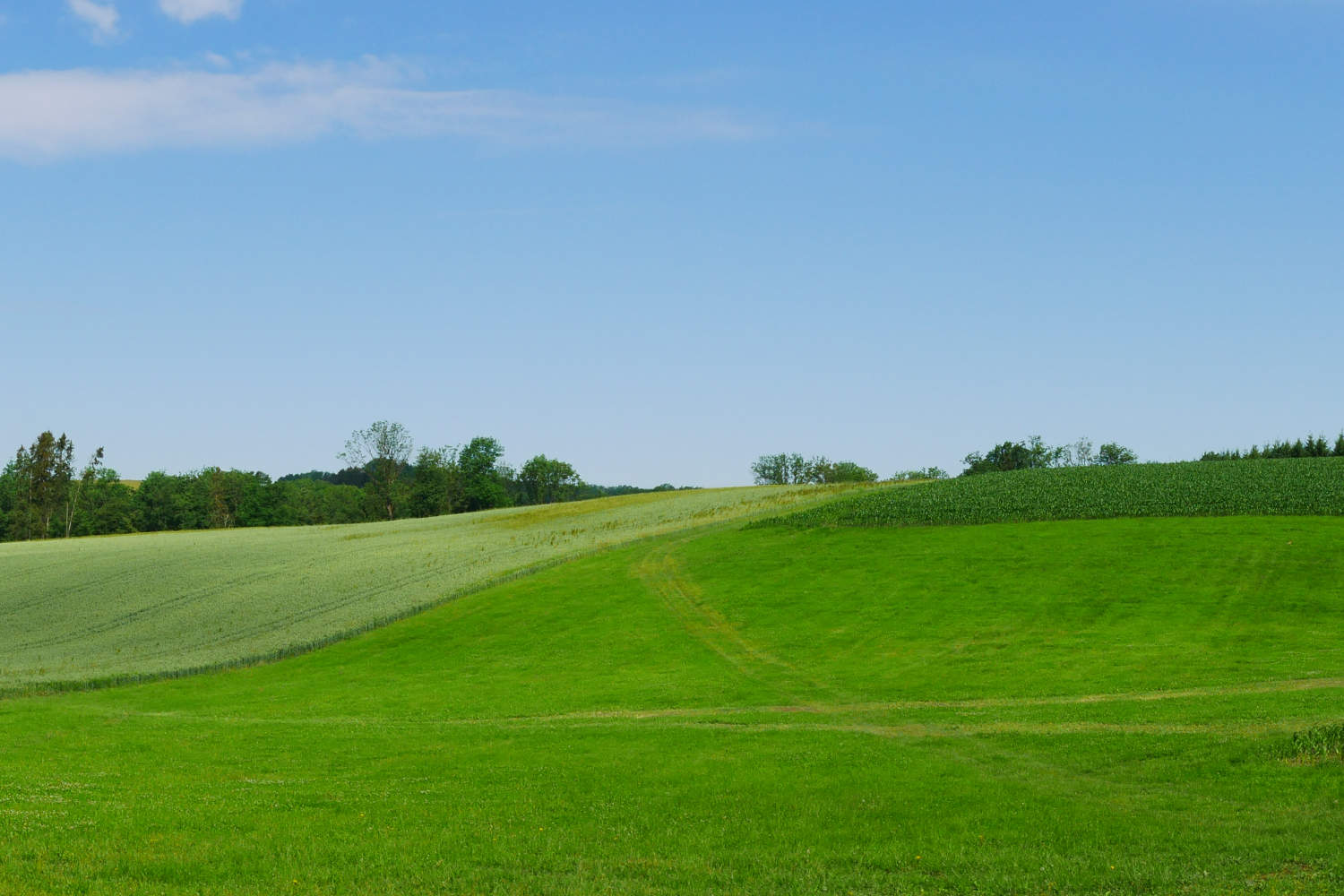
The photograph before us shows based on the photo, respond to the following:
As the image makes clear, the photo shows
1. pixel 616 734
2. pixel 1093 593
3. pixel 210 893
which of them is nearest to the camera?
pixel 210 893

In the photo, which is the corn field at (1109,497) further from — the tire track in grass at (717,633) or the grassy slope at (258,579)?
the tire track in grass at (717,633)

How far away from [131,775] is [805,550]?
4956 cm

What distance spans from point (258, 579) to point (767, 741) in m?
60.0

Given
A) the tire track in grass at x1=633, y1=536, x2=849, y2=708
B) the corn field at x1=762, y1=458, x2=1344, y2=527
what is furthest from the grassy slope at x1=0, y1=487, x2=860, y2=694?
the corn field at x1=762, y1=458, x2=1344, y2=527

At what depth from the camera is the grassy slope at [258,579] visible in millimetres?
58219

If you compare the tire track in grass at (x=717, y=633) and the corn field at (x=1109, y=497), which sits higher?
the corn field at (x=1109, y=497)

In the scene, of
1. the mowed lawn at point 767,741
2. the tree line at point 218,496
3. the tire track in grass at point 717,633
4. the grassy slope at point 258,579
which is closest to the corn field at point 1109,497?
the mowed lawn at point 767,741

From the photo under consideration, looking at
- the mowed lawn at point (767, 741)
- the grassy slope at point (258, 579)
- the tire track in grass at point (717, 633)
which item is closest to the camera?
the mowed lawn at point (767, 741)

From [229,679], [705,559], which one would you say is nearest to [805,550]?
[705,559]

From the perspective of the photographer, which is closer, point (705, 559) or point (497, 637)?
point (497, 637)

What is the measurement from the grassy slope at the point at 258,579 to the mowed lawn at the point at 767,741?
18.8 ft

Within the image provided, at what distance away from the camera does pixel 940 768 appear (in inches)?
1015

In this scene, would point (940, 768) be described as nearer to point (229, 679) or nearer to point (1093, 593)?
point (1093, 593)

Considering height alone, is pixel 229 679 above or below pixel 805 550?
below
